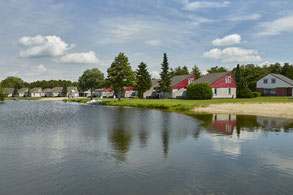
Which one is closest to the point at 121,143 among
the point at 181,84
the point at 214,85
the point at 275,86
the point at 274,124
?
the point at 274,124

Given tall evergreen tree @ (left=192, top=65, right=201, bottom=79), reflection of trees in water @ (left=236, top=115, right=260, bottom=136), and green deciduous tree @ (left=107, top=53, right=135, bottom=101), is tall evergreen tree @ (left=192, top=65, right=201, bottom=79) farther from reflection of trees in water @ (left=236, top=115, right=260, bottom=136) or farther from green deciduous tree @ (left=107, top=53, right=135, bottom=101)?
reflection of trees in water @ (left=236, top=115, right=260, bottom=136)

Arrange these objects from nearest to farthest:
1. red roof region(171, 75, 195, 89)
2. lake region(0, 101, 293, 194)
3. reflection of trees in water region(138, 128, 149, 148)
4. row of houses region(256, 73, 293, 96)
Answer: lake region(0, 101, 293, 194), reflection of trees in water region(138, 128, 149, 148), row of houses region(256, 73, 293, 96), red roof region(171, 75, 195, 89)

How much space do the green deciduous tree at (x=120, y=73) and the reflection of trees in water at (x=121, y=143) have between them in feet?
142

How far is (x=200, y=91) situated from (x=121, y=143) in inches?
1784

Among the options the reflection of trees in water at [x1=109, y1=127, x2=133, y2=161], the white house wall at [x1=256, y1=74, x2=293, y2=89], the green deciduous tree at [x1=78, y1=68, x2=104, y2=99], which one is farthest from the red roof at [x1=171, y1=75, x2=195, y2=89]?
the reflection of trees in water at [x1=109, y1=127, x2=133, y2=161]

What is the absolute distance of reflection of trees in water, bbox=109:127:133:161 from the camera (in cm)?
1252

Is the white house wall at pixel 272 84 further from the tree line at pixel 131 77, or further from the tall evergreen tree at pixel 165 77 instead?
the tall evergreen tree at pixel 165 77

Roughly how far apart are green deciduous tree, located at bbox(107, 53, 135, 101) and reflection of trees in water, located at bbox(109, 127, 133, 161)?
4333 centimetres

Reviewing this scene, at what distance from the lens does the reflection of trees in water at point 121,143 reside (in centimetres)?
1252

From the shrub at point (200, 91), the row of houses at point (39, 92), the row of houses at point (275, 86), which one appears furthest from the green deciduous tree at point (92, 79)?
the row of houses at point (39, 92)

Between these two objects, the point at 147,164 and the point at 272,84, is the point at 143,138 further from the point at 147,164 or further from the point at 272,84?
the point at 272,84

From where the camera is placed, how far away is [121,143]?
15234 millimetres

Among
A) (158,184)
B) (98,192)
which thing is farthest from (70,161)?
(158,184)

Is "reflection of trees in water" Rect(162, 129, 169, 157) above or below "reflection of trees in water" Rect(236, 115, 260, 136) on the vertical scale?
below
